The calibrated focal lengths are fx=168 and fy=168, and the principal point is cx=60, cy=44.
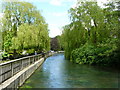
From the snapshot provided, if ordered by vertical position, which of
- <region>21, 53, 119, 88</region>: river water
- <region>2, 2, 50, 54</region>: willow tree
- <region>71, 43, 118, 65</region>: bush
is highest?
<region>2, 2, 50, 54</region>: willow tree

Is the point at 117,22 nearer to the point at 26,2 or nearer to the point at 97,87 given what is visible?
the point at 97,87

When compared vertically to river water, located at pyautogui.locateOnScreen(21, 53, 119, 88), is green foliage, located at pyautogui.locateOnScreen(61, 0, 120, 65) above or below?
above

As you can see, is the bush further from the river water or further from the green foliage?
the river water

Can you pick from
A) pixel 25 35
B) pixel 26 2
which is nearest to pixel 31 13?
pixel 26 2

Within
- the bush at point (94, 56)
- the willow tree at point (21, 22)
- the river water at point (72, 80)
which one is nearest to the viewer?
the river water at point (72, 80)

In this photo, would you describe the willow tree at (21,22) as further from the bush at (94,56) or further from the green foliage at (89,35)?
the bush at (94,56)

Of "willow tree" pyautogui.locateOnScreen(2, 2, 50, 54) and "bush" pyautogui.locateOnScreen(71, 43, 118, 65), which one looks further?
"willow tree" pyautogui.locateOnScreen(2, 2, 50, 54)

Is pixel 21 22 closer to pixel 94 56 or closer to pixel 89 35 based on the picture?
pixel 89 35

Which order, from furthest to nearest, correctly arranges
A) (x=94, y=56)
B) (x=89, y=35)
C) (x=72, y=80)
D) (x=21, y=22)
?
(x=21, y=22) < (x=89, y=35) < (x=94, y=56) < (x=72, y=80)

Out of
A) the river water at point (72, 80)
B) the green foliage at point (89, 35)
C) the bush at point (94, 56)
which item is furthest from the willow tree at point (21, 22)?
the river water at point (72, 80)

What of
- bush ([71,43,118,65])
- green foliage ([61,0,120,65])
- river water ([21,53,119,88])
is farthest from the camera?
green foliage ([61,0,120,65])

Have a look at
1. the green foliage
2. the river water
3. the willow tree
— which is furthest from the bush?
the willow tree

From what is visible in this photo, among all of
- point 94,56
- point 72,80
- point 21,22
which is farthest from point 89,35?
point 72,80

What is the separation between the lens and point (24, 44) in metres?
20.5
